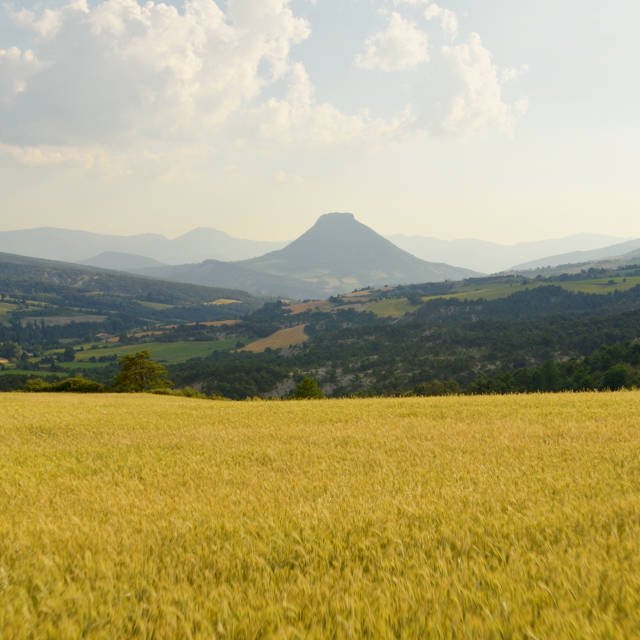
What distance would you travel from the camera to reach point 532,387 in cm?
7438

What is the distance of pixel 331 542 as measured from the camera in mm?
4434

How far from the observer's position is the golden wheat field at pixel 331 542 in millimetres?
→ 2988

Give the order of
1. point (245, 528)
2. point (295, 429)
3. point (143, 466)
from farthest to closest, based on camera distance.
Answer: point (295, 429)
point (143, 466)
point (245, 528)

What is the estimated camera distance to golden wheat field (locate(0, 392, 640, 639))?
9.80 ft

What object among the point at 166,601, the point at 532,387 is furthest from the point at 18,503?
the point at 532,387

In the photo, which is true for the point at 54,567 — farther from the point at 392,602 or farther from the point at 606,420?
the point at 606,420

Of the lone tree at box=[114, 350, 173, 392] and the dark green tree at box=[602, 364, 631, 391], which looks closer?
the dark green tree at box=[602, 364, 631, 391]

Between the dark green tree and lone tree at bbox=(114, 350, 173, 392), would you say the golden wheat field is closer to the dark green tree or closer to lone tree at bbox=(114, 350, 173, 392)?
the dark green tree

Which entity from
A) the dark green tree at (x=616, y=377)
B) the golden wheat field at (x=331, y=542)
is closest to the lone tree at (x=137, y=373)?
the golden wheat field at (x=331, y=542)

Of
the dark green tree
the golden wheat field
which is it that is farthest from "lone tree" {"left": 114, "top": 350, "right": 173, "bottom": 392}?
the dark green tree

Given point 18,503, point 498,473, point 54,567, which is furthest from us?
point 498,473

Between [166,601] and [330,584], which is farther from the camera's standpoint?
[330,584]

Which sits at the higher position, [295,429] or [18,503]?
[18,503]

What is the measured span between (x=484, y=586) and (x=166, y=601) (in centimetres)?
249
